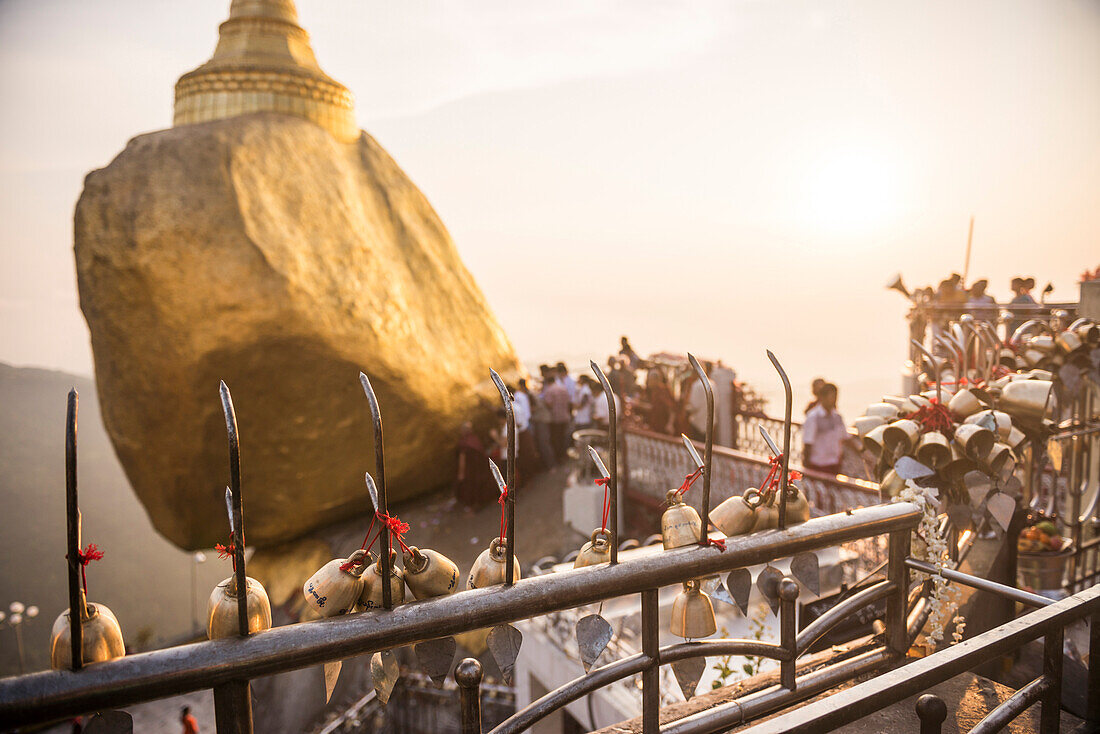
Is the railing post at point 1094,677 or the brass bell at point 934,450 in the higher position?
the brass bell at point 934,450

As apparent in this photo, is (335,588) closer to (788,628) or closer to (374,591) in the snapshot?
(374,591)

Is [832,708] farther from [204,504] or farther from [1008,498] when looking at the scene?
[204,504]

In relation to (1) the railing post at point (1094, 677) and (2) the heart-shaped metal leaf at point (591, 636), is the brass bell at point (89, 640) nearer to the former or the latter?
(2) the heart-shaped metal leaf at point (591, 636)

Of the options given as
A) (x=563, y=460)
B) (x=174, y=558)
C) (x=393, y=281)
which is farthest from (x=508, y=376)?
(x=174, y=558)

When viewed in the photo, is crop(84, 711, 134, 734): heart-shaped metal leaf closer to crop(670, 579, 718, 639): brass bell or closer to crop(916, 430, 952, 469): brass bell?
crop(670, 579, 718, 639): brass bell

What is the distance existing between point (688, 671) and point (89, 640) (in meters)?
1.28

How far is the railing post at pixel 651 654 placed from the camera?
1462mm

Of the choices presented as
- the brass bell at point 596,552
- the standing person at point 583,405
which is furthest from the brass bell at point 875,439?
the standing person at point 583,405

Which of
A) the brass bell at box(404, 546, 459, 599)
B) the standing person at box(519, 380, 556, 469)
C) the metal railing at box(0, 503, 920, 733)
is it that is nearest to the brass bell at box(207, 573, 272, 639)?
the metal railing at box(0, 503, 920, 733)

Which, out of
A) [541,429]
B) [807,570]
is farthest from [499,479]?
[541,429]

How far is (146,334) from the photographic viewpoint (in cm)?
801

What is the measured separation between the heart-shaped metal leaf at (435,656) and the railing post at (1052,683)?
4.66 feet

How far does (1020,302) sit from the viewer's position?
8039 millimetres

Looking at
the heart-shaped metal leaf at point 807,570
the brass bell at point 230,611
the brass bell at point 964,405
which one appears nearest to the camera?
the brass bell at point 230,611
